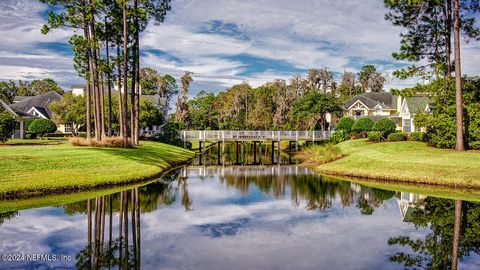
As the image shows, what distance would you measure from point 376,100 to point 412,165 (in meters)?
61.2

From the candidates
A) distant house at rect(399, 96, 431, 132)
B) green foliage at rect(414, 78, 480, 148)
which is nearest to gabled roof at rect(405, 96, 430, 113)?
distant house at rect(399, 96, 431, 132)

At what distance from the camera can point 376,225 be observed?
58.9 ft

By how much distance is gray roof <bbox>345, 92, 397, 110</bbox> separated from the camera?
85.0 meters

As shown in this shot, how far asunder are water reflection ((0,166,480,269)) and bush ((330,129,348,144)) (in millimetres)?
32625

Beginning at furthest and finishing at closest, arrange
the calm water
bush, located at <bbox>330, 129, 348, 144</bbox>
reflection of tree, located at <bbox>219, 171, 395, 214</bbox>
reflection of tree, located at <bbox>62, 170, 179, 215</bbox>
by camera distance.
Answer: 1. bush, located at <bbox>330, 129, 348, 144</bbox>
2. reflection of tree, located at <bbox>219, 171, 395, 214</bbox>
3. reflection of tree, located at <bbox>62, 170, 179, 215</bbox>
4. the calm water

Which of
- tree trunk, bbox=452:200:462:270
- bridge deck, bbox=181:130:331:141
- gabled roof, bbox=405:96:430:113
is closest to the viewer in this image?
tree trunk, bbox=452:200:462:270

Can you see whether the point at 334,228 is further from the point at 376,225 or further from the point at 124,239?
the point at 124,239

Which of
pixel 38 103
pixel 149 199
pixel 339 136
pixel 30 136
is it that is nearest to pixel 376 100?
pixel 339 136

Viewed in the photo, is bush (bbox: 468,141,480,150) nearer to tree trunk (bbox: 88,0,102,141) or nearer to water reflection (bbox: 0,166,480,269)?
water reflection (bbox: 0,166,480,269)

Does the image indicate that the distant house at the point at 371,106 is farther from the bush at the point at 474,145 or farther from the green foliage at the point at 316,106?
the bush at the point at 474,145

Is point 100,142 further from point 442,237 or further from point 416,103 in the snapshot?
point 416,103

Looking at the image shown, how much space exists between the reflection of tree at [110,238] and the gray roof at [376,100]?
7130cm

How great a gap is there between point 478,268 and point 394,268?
237 centimetres


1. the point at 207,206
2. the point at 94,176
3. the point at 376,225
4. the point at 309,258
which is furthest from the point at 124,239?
the point at 94,176
